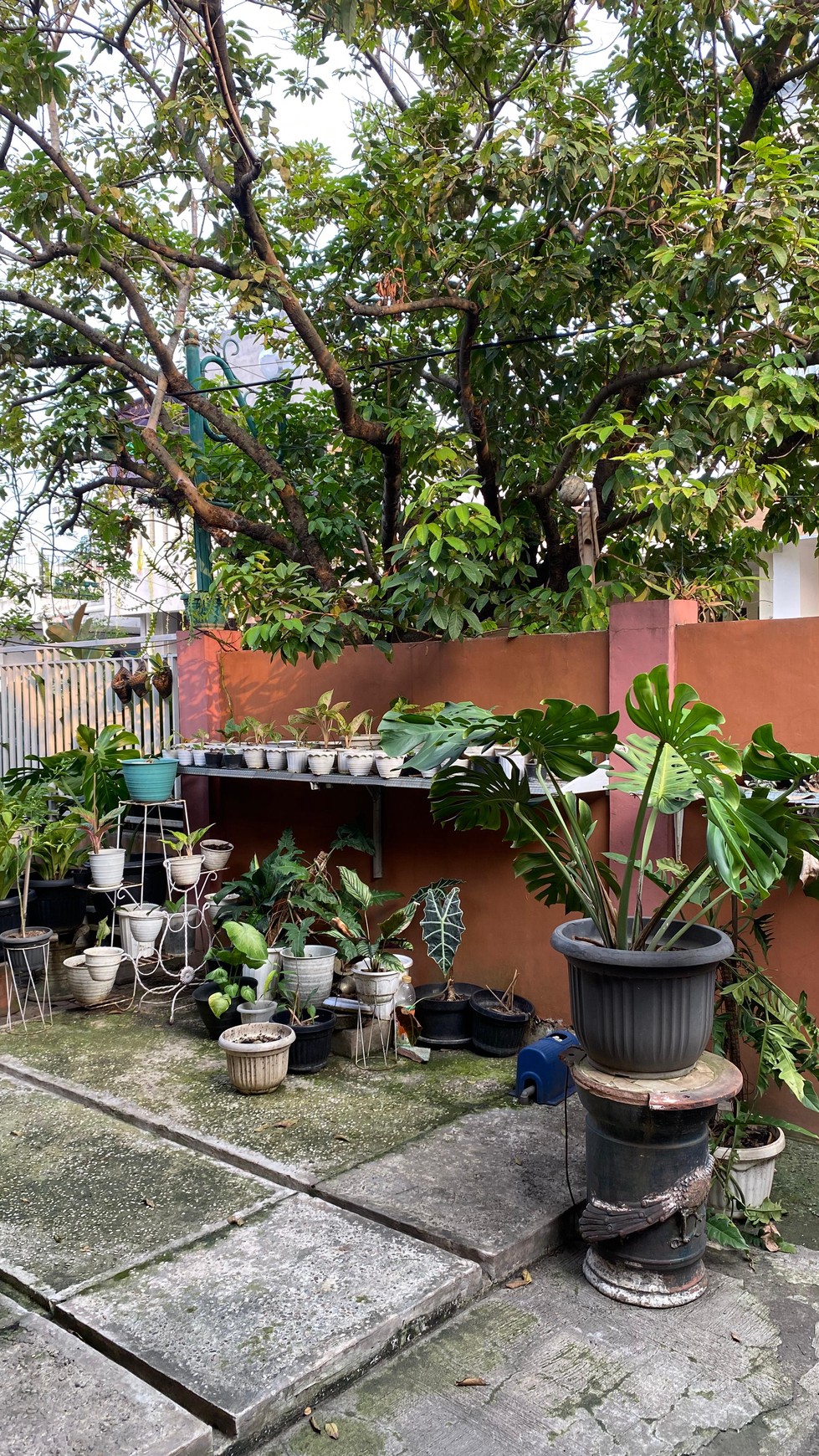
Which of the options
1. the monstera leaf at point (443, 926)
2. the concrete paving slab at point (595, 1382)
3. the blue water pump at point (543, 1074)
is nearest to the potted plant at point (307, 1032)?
the monstera leaf at point (443, 926)

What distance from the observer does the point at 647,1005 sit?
278 cm

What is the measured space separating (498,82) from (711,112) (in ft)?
4.00

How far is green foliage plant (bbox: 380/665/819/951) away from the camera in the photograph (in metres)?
2.64

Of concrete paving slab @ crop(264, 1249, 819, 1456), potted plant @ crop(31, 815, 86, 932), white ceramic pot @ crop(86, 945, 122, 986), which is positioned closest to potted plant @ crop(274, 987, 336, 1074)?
white ceramic pot @ crop(86, 945, 122, 986)

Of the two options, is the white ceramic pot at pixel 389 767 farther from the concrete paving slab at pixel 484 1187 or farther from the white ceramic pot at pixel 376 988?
the concrete paving slab at pixel 484 1187

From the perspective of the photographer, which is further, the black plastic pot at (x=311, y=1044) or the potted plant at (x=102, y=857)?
the potted plant at (x=102, y=857)

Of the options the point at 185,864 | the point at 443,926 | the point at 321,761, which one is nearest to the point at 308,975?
the point at 443,926

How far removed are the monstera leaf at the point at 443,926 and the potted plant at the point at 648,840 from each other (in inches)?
Result: 53.3

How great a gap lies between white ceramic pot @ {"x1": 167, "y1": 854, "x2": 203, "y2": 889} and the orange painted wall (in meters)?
0.63

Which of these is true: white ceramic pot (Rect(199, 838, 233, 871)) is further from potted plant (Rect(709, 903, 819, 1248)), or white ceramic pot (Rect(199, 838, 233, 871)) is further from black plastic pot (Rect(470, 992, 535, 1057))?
potted plant (Rect(709, 903, 819, 1248))

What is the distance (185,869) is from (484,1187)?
2683 mm

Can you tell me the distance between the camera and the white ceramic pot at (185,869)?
5387mm

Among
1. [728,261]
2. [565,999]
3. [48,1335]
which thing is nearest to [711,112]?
[728,261]

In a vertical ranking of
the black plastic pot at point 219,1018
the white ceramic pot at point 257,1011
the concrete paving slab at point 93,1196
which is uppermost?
the white ceramic pot at point 257,1011
